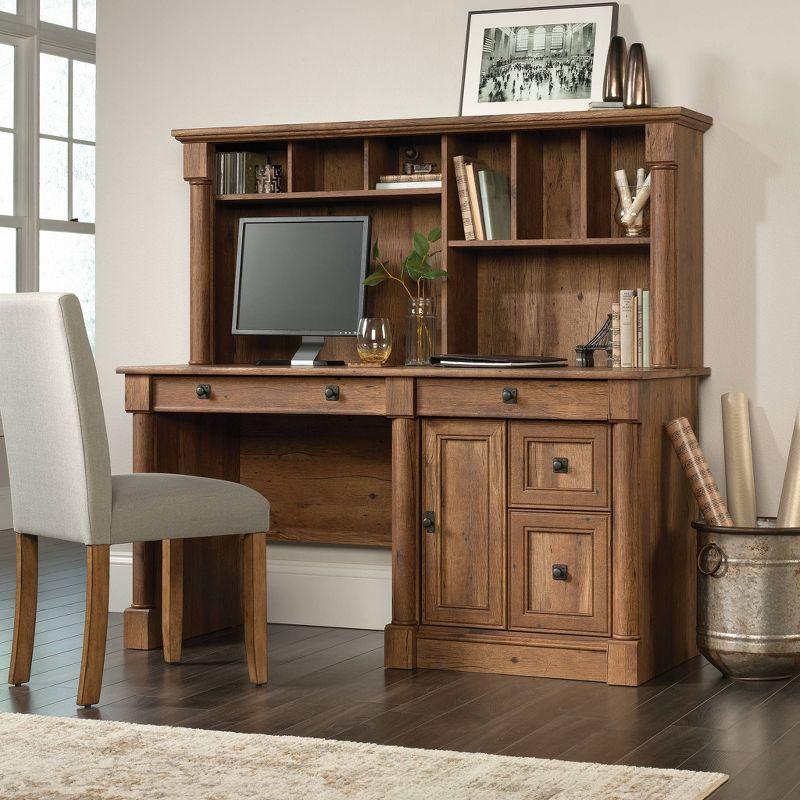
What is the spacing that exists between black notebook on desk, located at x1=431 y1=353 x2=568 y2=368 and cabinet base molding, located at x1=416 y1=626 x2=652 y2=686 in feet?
2.35

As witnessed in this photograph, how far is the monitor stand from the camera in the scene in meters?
3.99

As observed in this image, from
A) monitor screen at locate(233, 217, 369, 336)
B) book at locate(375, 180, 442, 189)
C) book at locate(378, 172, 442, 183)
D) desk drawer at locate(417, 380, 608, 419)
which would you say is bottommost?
desk drawer at locate(417, 380, 608, 419)

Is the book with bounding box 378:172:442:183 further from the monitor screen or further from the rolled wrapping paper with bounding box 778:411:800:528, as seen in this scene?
the rolled wrapping paper with bounding box 778:411:800:528

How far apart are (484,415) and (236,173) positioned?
4.17ft

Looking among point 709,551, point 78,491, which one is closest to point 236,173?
point 78,491

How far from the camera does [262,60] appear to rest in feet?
14.7

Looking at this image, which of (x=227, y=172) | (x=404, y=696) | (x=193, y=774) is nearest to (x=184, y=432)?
(x=227, y=172)

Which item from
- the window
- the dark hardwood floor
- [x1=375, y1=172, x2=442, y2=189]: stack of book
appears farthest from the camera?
the window

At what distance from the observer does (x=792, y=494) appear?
11.9ft

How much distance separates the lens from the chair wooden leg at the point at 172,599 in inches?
147

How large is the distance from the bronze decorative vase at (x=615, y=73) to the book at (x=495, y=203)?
0.38 metres

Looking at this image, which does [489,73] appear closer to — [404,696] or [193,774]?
[404,696]

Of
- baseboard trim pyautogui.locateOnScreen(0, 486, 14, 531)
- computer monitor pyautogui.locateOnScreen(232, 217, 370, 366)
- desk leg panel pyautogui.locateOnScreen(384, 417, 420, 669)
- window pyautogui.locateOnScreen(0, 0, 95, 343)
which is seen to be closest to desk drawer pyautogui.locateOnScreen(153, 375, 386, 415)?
desk leg panel pyautogui.locateOnScreen(384, 417, 420, 669)

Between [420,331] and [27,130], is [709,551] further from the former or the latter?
[27,130]
